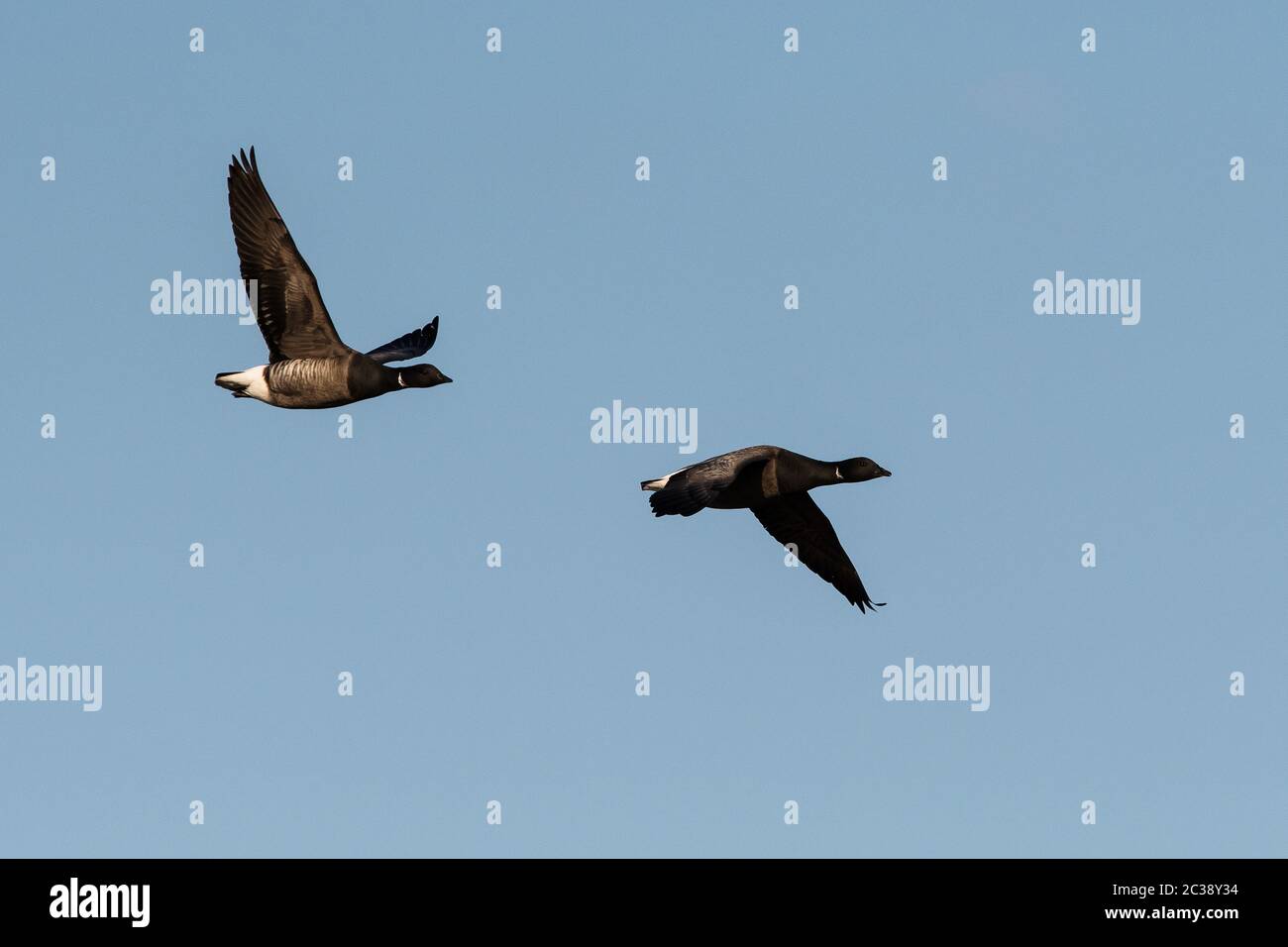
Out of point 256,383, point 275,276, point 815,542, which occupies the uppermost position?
point 275,276

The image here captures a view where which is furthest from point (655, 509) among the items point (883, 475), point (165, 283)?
point (165, 283)

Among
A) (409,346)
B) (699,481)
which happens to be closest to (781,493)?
(699,481)

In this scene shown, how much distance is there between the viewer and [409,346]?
37.9 meters

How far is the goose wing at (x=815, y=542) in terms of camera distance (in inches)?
1516

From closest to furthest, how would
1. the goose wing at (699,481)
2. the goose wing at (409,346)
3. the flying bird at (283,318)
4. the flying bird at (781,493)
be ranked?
the goose wing at (699,481)
the flying bird at (781,493)
the flying bird at (283,318)
the goose wing at (409,346)

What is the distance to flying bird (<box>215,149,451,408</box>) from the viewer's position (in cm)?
3394

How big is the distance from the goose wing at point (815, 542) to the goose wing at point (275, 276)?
8.53 meters

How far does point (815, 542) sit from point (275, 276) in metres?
10.7

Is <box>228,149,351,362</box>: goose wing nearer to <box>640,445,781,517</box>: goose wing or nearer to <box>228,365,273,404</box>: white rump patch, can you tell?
<box>228,365,273,404</box>: white rump patch

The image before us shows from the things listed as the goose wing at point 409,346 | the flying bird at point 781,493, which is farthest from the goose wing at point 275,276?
the flying bird at point 781,493

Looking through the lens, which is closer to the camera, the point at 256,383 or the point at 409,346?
the point at 256,383

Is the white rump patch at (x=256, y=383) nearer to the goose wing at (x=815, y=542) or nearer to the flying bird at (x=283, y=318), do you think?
the flying bird at (x=283, y=318)

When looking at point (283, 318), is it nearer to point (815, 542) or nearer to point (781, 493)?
point (781, 493)

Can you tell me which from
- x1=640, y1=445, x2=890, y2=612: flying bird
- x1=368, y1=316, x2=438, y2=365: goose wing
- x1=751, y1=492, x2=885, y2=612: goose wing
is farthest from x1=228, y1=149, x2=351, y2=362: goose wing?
x1=751, y1=492, x2=885, y2=612: goose wing
